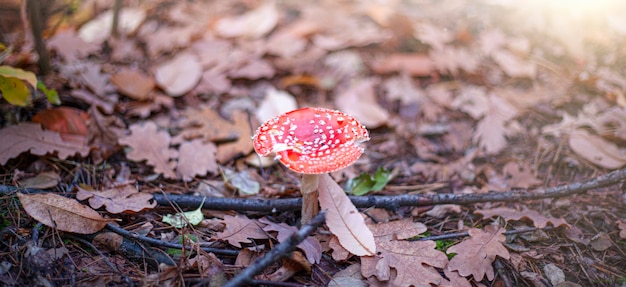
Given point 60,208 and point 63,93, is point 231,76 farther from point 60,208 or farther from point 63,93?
point 60,208

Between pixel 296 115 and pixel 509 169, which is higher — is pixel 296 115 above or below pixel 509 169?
above

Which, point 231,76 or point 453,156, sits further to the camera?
point 231,76

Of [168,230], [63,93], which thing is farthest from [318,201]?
[63,93]

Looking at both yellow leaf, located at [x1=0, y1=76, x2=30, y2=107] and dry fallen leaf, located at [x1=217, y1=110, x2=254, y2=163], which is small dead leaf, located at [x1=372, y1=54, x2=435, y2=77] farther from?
yellow leaf, located at [x1=0, y1=76, x2=30, y2=107]

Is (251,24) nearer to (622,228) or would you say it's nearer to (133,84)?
(133,84)

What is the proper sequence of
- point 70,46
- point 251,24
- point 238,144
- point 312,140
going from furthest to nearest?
point 251,24, point 70,46, point 238,144, point 312,140

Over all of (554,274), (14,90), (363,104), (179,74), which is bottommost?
(554,274)

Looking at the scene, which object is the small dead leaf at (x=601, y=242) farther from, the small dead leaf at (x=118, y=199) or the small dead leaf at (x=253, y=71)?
the small dead leaf at (x=253, y=71)

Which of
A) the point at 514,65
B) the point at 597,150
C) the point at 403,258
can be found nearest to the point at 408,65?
the point at 514,65
